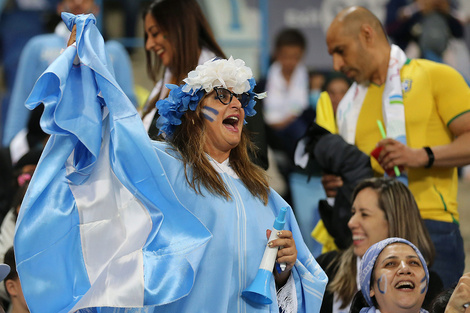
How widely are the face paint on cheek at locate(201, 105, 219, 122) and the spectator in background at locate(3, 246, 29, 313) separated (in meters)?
1.67

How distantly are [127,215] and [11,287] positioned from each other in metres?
1.55

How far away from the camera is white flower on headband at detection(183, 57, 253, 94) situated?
12.7ft

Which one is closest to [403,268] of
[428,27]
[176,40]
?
[176,40]

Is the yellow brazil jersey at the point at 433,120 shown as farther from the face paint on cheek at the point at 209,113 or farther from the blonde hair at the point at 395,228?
the face paint on cheek at the point at 209,113

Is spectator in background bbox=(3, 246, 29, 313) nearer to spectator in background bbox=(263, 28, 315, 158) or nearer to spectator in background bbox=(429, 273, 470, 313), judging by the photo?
spectator in background bbox=(429, 273, 470, 313)

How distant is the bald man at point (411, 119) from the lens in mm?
5055

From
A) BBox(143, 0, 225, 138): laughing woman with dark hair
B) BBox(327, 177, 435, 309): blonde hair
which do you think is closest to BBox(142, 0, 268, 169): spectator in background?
BBox(143, 0, 225, 138): laughing woman with dark hair

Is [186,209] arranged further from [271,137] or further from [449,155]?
[271,137]

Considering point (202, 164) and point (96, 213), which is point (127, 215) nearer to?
point (96, 213)

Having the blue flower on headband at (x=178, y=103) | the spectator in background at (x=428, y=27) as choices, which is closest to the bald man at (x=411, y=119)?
the blue flower on headband at (x=178, y=103)

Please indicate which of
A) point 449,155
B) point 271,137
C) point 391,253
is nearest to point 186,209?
point 391,253

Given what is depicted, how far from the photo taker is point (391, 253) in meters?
4.45

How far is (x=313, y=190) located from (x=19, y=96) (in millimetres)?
2533

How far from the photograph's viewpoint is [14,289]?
4.93 meters
